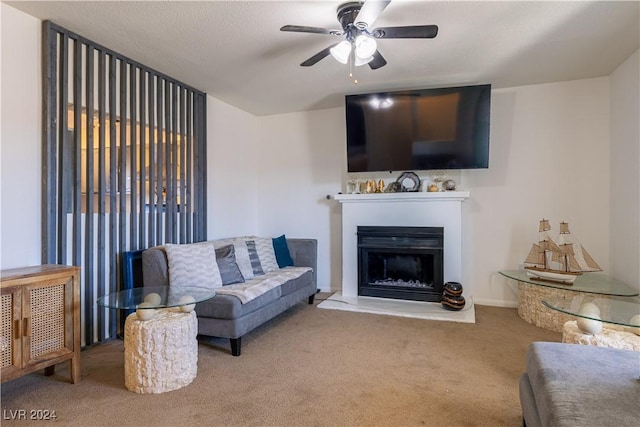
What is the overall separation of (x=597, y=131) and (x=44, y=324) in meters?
5.06

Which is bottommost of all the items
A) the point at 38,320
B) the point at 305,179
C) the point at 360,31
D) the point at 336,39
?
the point at 38,320

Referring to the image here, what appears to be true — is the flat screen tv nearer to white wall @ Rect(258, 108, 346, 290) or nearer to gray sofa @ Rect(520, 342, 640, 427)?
white wall @ Rect(258, 108, 346, 290)

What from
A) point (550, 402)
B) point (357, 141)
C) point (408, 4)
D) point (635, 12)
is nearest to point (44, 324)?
point (550, 402)

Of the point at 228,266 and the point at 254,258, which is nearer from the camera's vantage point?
the point at 228,266

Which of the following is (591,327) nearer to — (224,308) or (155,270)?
(224,308)

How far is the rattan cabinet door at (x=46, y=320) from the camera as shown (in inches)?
78.2

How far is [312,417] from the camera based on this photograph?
6.00ft

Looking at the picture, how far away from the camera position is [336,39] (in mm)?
2803

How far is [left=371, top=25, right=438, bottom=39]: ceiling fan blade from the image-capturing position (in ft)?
7.17

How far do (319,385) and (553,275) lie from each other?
2473mm

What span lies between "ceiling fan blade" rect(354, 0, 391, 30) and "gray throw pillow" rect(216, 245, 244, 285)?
222 centimetres

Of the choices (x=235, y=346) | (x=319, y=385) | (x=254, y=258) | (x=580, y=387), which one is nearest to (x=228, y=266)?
(x=254, y=258)

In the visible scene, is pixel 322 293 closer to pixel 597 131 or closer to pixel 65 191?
pixel 65 191

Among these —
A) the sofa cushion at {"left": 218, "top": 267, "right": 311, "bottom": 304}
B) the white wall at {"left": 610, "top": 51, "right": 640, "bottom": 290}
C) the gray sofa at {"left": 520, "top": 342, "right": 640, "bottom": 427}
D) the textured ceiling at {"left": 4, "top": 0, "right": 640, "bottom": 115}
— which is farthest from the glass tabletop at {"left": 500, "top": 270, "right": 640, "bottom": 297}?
the sofa cushion at {"left": 218, "top": 267, "right": 311, "bottom": 304}
